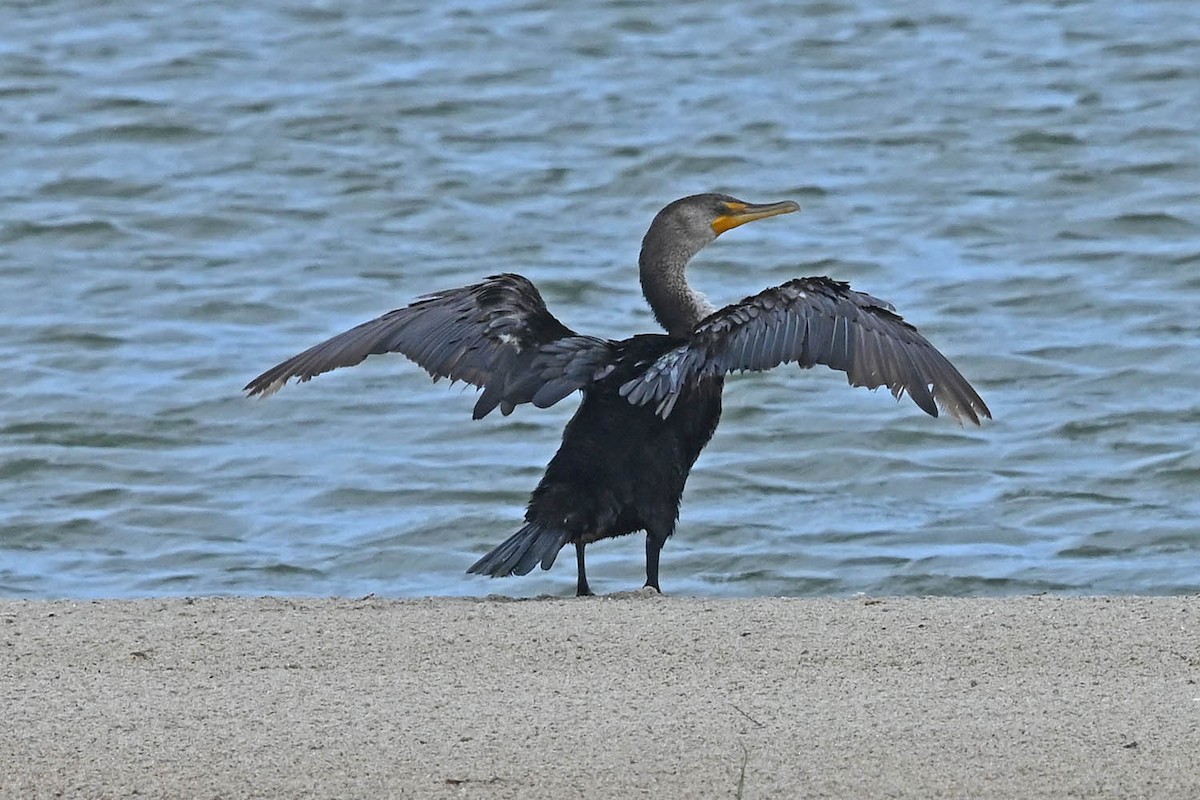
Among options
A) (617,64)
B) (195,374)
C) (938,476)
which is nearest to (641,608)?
(938,476)

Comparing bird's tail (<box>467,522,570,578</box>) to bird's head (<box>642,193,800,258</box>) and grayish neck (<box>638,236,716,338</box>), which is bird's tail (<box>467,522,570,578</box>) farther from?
bird's head (<box>642,193,800,258</box>)

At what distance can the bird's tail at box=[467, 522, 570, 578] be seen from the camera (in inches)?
258

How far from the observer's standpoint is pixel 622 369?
6.70m

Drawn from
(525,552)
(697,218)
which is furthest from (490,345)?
(697,218)

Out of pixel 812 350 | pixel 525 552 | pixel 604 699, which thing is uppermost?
pixel 812 350

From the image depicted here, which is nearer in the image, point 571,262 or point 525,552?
point 525,552

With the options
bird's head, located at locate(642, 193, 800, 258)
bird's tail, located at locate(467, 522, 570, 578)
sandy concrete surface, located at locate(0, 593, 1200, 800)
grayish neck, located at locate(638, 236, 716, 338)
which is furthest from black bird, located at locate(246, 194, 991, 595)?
bird's head, located at locate(642, 193, 800, 258)

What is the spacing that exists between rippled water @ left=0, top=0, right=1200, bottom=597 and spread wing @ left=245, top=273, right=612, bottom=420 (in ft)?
5.80

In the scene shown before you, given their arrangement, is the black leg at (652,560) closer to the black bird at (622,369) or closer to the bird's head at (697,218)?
the black bird at (622,369)

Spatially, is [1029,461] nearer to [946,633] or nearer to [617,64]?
[946,633]

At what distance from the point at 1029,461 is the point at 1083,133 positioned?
19.3 feet

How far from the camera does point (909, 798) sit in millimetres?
4391

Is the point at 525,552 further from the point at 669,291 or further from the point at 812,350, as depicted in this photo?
the point at 669,291

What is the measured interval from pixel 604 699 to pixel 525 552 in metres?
1.50
